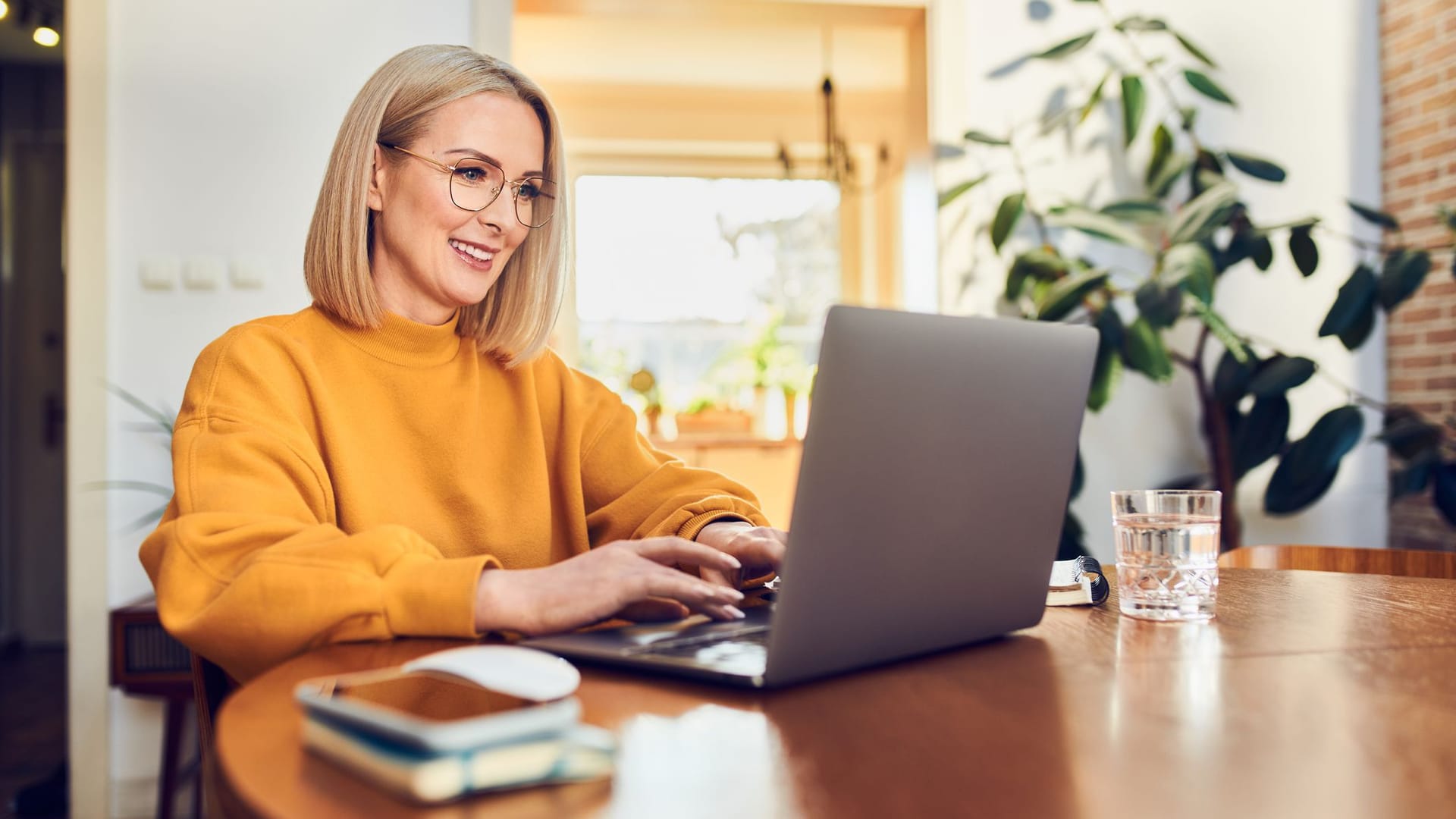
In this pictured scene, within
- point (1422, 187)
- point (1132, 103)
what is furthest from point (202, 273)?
point (1422, 187)

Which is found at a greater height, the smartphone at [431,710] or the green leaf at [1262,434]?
the green leaf at [1262,434]

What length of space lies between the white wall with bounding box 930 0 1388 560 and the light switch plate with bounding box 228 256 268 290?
2.00m

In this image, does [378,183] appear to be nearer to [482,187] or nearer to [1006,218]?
[482,187]

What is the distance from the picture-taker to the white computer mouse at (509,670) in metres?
0.61

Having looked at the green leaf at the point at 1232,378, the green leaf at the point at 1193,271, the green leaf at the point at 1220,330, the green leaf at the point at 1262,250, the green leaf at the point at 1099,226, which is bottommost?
the green leaf at the point at 1232,378

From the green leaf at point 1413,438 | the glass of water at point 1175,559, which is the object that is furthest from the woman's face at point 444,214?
the green leaf at point 1413,438

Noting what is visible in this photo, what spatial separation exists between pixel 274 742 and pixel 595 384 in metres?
0.99

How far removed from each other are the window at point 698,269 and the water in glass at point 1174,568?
5.26 m

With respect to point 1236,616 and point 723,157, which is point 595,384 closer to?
point 1236,616

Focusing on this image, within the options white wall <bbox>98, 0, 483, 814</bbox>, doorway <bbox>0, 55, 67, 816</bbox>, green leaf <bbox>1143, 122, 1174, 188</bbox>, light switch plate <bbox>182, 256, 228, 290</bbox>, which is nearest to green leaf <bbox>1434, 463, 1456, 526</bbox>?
green leaf <bbox>1143, 122, 1174, 188</bbox>

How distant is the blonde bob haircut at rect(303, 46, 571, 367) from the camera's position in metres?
1.34

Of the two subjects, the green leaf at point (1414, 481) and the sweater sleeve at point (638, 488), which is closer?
the sweater sleeve at point (638, 488)

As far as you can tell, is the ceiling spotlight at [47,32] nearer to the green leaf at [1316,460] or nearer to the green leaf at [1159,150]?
the green leaf at [1159,150]

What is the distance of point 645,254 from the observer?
655 cm
